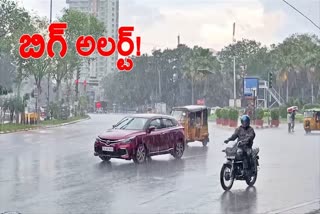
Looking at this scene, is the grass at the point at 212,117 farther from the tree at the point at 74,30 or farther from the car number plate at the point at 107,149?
the car number plate at the point at 107,149

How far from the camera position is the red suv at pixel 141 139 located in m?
18.8

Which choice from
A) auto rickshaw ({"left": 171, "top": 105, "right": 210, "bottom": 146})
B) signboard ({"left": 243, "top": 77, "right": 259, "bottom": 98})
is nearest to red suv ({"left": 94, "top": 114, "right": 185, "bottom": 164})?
auto rickshaw ({"left": 171, "top": 105, "right": 210, "bottom": 146})

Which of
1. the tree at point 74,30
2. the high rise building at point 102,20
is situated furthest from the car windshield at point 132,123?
the tree at point 74,30

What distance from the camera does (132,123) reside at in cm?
2033

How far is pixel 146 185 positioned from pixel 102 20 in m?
51.9

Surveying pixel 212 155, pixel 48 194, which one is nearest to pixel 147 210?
pixel 48 194

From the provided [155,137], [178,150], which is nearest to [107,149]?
[155,137]

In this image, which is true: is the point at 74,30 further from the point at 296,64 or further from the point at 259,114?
the point at 296,64

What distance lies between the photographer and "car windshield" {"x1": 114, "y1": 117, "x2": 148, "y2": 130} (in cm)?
2002

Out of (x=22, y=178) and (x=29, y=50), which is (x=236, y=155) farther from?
(x=29, y=50)

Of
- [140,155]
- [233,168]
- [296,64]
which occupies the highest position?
[296,64]

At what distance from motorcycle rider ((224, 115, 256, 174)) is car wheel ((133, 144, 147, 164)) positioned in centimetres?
562

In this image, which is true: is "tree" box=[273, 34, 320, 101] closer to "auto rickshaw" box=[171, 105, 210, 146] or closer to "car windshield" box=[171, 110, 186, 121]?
"auto rickshaw" box=[171, 105, 210, 146]

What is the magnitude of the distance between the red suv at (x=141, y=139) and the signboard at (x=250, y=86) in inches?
1239
